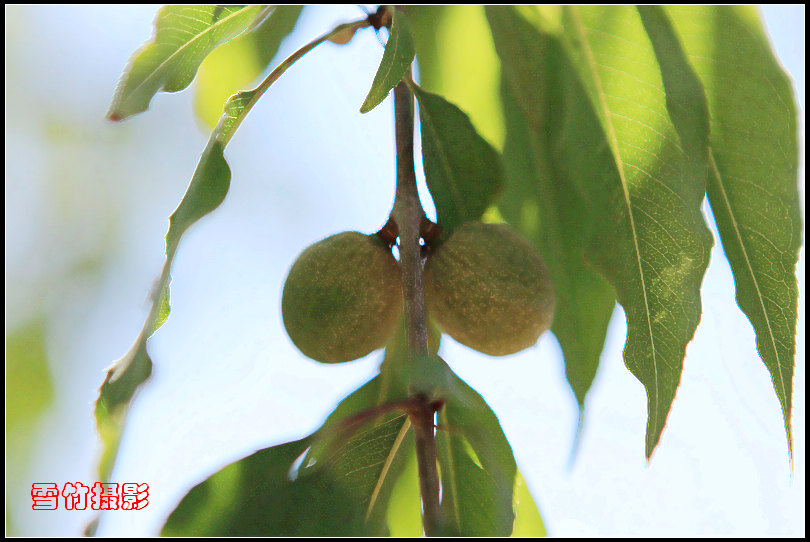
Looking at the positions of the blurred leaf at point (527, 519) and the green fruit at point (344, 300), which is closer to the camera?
the green fruit at point (344, 300)

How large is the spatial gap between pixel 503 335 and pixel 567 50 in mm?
438

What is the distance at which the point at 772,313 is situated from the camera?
0.90 metres

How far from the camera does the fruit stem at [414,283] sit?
2.31ft

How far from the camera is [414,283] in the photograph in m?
0.84

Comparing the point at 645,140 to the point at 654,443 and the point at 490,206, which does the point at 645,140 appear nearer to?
the point at 490,206

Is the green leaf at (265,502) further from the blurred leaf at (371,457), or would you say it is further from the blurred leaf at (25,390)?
the blurred leaf at (25,390)

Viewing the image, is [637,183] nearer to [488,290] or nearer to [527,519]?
[488,290]

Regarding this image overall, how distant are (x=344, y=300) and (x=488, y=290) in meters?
0.18

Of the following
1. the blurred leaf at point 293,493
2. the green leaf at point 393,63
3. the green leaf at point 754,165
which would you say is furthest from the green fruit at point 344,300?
the green leaf at point 754,165

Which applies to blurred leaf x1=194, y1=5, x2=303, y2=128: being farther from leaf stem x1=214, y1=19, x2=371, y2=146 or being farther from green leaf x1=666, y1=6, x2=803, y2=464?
green leaf x1=666, y1=6, x2=803, y2=464

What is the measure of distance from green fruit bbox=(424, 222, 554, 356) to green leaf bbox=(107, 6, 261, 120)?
0.40 meters

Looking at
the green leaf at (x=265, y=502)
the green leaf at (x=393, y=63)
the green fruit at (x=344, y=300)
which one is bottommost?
the green leaf at (x=265, y=502)

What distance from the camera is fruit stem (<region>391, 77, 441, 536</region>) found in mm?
705

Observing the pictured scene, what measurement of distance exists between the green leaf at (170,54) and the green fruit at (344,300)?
28 centimetres
